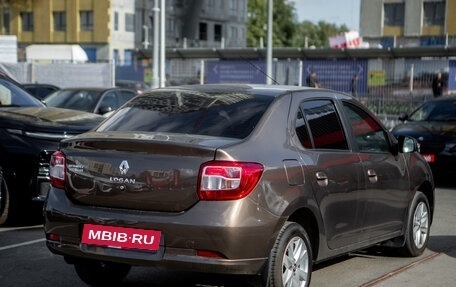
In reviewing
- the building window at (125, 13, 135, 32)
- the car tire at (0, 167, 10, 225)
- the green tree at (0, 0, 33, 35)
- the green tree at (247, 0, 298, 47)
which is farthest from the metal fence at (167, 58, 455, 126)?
the green tree at (247, 0, 298, 47)

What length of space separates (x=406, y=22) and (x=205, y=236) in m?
55.5

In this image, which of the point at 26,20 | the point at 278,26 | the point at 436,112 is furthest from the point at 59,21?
the point at 436,112

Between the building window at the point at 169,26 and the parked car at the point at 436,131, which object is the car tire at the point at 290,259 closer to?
the parked car at the point at 436,131

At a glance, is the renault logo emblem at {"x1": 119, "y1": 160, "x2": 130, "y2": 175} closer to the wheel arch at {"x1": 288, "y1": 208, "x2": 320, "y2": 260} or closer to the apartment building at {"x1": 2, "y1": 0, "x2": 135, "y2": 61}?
the wheel arch at {"x1": 288, "y1": 208, "x2": 320, "y2": 260}

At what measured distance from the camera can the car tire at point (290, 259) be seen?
473 centimetres

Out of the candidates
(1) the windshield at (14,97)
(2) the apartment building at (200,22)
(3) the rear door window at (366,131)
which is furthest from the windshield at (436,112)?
(2) the apartment building at (200,22)

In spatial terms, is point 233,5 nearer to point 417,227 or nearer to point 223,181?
point 417,227

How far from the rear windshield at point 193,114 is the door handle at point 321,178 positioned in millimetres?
608

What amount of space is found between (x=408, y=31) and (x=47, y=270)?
54207mm

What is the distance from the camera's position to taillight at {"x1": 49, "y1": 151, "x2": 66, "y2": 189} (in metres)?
5.05

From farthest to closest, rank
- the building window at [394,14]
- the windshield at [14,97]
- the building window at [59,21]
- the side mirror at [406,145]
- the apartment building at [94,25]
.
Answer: the building window at [59,21]
the apartment building at [94,25]
the building window at [394,14]
the windshield at [14,97]
the side mirror at [406,145]

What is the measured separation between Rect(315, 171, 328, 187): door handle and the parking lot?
2.95 feet

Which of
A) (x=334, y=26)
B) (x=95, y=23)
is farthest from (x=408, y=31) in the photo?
(x=334, y=26)

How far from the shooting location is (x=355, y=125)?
20.1ft
